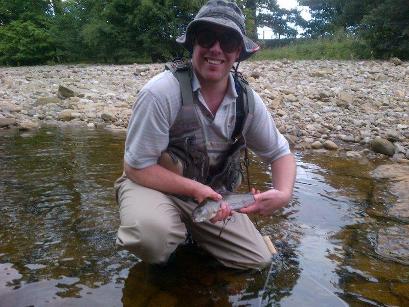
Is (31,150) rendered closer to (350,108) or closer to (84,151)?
(84,151)

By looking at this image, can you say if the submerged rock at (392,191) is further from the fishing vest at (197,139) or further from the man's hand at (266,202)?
the fishing vest at (197,139)

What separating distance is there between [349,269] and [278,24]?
148 feet

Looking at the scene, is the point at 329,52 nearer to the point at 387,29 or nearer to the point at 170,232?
the point at 387,29

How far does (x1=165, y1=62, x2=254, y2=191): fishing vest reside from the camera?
335 centimetres

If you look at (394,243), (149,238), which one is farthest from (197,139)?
(394,243)

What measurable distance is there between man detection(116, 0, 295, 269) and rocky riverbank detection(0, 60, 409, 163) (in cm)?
502

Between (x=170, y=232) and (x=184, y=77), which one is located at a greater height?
(x=184, y=77)

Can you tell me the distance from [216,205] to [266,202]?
1.46ft

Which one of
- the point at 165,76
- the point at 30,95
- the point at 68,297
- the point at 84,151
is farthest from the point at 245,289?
the point at 30,95

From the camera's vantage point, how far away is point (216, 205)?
10.3ft

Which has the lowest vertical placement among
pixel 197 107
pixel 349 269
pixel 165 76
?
pixel 349 269

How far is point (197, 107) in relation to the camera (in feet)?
11.1

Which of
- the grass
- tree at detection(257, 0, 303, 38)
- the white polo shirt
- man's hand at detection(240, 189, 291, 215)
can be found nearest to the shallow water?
man's hand at detection(240, 189, 291, 215)

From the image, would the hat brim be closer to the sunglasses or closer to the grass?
the sunglasses
